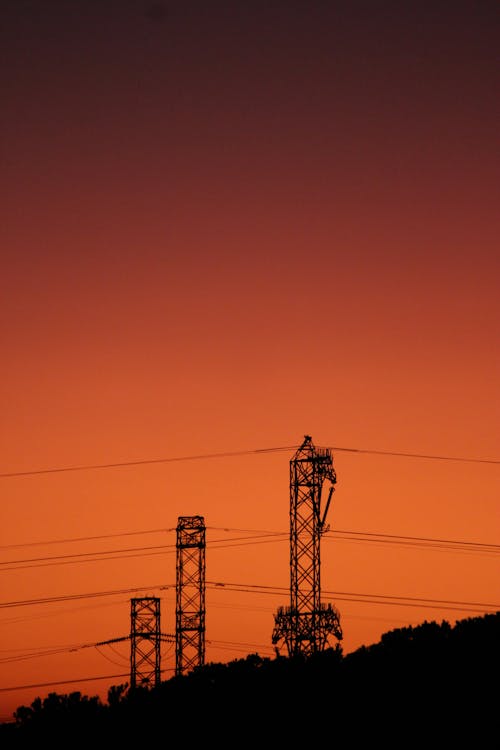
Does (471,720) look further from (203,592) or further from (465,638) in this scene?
(203,592)

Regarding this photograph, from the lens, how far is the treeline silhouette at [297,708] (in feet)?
190

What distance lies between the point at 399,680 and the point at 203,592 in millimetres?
29344

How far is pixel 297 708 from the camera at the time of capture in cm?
6062

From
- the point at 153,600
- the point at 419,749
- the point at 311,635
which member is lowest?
the point at 419,749

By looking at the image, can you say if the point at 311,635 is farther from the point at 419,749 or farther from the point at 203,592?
the point at 419,749

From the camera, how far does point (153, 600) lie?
99.4m

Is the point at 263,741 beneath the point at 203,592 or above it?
beneath

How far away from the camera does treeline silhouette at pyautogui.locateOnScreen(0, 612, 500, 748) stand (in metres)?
57.8

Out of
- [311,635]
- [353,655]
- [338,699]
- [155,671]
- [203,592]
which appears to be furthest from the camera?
[155,671]

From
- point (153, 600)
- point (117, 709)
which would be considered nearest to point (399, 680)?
point (117, 709)

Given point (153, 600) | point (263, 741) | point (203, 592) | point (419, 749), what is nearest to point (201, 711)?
point (263, 741)

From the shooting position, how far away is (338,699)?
61469mm

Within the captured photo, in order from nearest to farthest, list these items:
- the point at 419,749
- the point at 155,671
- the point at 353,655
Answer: the point at 419,749 → the point at 353,655 → the point at 155,671

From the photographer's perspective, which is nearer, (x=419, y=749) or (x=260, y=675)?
(x=419, y=749)
